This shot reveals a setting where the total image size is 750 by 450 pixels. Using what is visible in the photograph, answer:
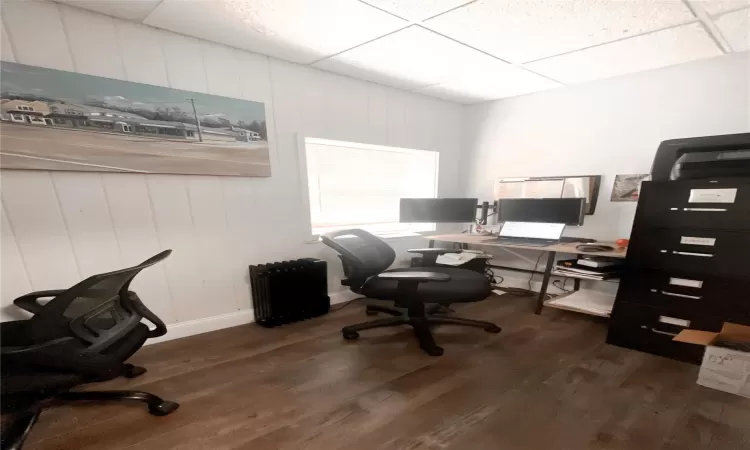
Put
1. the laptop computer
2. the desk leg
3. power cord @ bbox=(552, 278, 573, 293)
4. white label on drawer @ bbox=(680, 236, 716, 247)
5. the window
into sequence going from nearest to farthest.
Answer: white label on drawer @ bbox=(680, 236, 716, 247)
the desk leg
the laptop computer
the window
power cord @ bbox=(552, 278, 573, 293)

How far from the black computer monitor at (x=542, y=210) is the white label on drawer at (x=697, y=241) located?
80cm

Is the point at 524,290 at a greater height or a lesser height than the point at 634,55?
lesser

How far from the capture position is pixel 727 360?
158 cm

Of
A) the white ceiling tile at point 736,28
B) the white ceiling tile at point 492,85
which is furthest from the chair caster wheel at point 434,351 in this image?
the white ceiling tile at point 736,28

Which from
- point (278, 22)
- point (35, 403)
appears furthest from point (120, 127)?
point (35, 403)

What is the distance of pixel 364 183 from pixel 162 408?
2.36 meters

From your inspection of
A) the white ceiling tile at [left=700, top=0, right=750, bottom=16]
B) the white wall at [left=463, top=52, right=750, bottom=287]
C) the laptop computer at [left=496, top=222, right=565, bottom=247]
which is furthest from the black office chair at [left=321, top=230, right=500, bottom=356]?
the white ceiling tile at [left=700, top=0, right=750, bottom=16]

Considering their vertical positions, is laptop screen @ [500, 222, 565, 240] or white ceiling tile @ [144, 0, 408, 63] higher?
white ceiling tile @ [144, 0, 408, 63]

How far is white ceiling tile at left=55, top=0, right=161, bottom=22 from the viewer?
5.53ft

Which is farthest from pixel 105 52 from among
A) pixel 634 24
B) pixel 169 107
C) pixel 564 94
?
pixel 564 94

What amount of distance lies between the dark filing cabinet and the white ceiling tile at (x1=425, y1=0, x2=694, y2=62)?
3.15ft

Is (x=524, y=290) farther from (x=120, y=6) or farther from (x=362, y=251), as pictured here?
(x=120, y=6)

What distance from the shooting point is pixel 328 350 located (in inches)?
81.6

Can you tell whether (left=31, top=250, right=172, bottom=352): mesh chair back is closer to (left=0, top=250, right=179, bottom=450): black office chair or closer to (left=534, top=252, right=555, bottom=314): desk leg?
(left=0, top=250, right=179, bottom=450): black office chair
